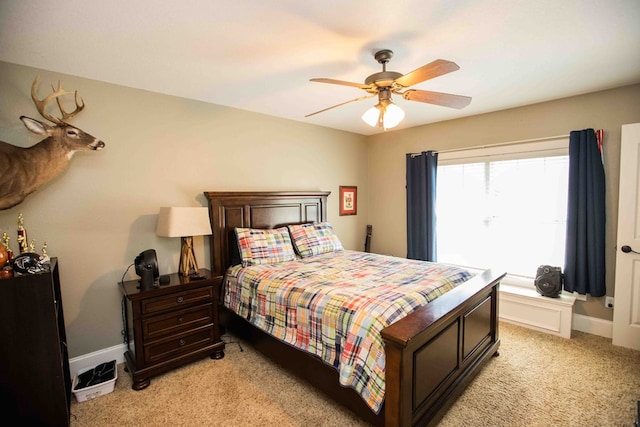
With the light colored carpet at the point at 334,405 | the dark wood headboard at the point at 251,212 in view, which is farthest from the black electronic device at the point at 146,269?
the light colored carpet at the point at 334,405

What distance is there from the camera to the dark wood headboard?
10.3 ft

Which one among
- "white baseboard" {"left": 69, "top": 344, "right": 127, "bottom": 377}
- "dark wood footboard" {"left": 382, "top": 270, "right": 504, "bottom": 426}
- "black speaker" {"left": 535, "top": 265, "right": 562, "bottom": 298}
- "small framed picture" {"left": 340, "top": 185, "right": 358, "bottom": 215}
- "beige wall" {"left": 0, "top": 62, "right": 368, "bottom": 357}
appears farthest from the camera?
"small framed picture" {"left": 340, "top": 185, "right": 358, "bottom": 215}

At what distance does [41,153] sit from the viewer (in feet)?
7.35

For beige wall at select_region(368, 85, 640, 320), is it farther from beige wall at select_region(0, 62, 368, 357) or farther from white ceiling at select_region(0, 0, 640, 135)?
beige wall at select_region(0, 62, 368, 357)

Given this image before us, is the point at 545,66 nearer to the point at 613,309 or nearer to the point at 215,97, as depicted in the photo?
the point at 613,309

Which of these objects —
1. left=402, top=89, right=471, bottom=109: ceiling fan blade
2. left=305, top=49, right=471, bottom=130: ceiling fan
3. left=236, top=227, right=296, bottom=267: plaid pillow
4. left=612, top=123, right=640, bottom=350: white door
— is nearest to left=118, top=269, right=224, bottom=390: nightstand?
left=236, top=227, right=296, bottom=267: plaid pillow

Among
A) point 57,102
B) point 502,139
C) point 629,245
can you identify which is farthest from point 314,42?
point 629,245

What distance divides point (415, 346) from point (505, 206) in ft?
9.36

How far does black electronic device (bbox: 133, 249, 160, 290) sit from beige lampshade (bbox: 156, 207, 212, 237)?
0.22 m

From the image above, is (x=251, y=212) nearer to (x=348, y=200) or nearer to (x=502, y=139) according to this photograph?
(x=348, y=200)

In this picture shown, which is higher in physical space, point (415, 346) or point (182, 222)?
point (182, 222)

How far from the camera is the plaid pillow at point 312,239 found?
11.3ft

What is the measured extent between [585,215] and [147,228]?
4.28 meters

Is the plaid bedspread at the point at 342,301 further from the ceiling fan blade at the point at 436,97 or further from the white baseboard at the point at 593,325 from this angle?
the white baseboard at the point at 593,325
